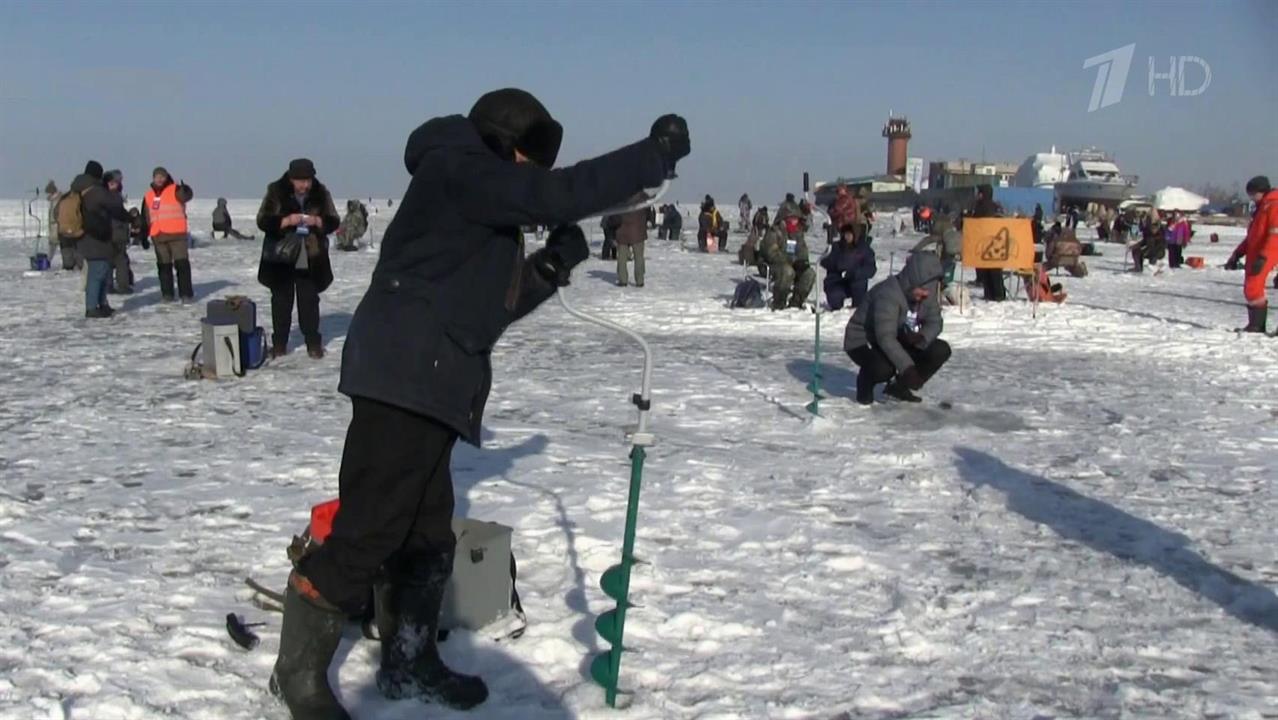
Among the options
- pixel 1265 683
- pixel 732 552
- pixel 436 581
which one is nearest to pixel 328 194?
pixel 732 552

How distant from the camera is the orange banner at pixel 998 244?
1509 cm

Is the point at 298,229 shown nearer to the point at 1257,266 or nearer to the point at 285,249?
the point at 285,249

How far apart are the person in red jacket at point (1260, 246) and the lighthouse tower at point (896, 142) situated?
104m

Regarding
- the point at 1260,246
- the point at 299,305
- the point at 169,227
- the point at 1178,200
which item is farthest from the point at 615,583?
the point at 1178,200

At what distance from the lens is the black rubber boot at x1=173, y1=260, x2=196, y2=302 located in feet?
45.4

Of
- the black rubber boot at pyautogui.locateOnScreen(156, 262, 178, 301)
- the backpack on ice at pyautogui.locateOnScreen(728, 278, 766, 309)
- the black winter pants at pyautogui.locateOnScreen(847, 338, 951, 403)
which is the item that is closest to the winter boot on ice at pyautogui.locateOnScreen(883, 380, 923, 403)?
the black winter pants at pyautogui.locateOnScreen(847, 338, 951, 403)

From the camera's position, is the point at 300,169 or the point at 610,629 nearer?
the point at 610,629

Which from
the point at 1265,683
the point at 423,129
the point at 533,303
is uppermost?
the point at 423,129

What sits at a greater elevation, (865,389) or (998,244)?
(998,244)

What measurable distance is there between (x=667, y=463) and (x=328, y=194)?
4.31 m

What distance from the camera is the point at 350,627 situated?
365 cm

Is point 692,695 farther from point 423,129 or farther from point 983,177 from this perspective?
point 983,177

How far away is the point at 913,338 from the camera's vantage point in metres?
7.89

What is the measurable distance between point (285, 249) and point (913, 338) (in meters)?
4.78
